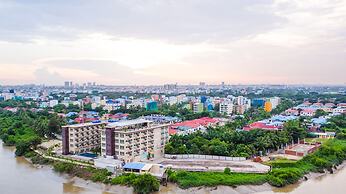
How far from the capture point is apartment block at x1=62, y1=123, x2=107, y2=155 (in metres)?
12.3

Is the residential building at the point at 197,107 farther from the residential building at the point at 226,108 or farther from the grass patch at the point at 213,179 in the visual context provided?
the grass patch at the point at 213,179

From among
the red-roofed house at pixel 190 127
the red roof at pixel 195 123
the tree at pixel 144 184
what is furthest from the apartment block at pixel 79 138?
the red roof at pixel 195 123

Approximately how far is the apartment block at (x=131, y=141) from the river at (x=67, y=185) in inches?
54.9

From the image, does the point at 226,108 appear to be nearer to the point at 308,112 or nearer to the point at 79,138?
the point at 308,112

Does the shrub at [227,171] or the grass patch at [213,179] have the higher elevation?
the shrub at [227,171]

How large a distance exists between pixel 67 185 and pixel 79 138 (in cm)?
273

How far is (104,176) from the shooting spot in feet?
32.0

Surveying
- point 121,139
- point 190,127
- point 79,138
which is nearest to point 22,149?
point 79,138

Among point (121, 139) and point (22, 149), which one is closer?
point (121, 139)

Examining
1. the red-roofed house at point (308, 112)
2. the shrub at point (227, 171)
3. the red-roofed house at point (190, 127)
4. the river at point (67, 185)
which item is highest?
the red-roofed house at point (308, 112)

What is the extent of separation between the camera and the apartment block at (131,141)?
10.8m

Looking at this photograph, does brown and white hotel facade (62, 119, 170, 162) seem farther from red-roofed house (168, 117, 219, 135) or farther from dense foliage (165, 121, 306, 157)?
red-roofed house (168, 117, 219, 135)

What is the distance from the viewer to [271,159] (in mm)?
11625

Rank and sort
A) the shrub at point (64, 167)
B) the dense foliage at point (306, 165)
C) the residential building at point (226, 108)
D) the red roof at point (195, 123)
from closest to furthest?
the dense foliage at point (306, 165) → the shrub at point (64, 167) → the red roof at point (195, 123) → the residential building at point (226, 108)
